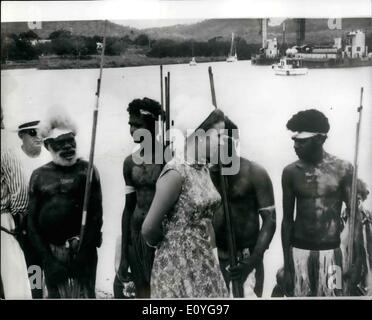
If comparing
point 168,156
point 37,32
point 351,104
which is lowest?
point 168,156

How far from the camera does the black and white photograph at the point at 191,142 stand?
14.9ft

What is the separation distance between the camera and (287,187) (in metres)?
4.59

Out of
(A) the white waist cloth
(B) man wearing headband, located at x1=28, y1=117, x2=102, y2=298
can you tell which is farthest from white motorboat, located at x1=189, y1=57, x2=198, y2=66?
(A) the white waist cloth

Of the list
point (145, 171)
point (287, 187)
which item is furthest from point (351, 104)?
point (145, 171)

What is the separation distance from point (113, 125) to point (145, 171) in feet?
1.24

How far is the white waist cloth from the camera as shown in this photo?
184 inches

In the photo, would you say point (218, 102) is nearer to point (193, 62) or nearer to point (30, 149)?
point (193, 62)

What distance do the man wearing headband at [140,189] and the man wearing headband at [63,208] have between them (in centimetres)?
20

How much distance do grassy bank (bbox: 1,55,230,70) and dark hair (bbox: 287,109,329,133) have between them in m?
0.64

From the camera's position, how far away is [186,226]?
4.48 metres

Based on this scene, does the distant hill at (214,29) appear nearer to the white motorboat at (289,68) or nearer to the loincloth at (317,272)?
the white motorboat at (289,68)
